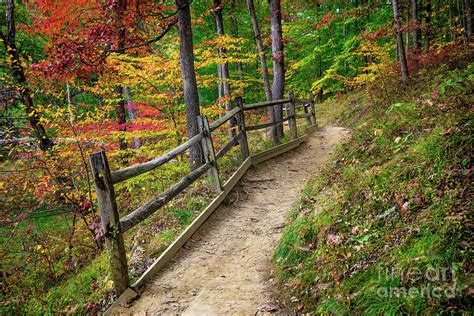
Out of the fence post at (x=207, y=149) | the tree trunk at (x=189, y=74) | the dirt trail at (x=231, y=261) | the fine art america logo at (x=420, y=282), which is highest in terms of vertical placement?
the tree trunk at (x=189, y=74)

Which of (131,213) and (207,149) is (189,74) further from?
(131,213)

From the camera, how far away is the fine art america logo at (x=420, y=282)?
1983 mm

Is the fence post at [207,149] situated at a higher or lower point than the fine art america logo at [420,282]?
higher

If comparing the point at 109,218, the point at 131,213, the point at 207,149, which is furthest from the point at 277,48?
the point at 109,218

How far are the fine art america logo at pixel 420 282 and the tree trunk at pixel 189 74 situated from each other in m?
5.37

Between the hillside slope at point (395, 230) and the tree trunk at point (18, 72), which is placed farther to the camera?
the tree trunk at point (18, 72)

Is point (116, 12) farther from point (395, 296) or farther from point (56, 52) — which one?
point (395, 296)

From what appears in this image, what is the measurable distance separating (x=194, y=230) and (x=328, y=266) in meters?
2.72

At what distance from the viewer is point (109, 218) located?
3.60 meters

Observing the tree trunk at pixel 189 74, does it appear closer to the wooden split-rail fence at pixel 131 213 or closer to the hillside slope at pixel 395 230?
the wooden split-rail fence at pixel 131 213

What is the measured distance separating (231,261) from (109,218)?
1.82 m

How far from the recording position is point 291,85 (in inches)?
843

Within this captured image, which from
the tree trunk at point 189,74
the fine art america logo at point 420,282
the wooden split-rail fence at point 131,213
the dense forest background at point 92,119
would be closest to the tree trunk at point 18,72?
the dense forest background at point 92,119

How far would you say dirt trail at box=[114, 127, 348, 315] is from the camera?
339cm
